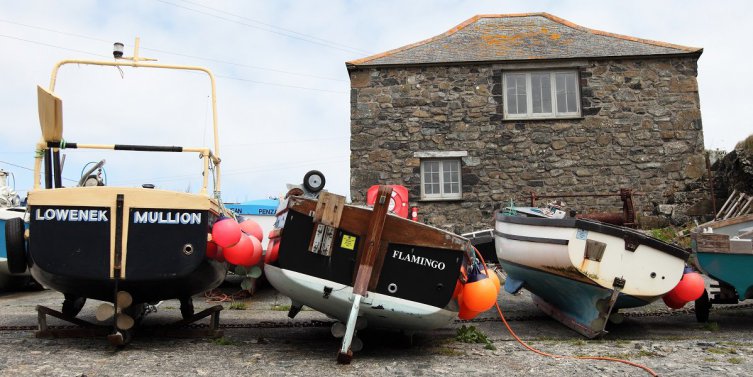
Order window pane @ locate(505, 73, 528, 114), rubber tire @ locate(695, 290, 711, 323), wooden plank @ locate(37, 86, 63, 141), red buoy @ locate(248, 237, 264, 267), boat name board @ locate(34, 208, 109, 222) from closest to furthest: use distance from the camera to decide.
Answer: boat name board @ locate(34, 208, 109, 222), wooden plank @ locate(37, 86, 63, 141), red buoy @ locate(248, 237, 264, 267), rubber tire @ locate(695, 290, 711, 323), window pane @ locate(505, 73, 528, 114)

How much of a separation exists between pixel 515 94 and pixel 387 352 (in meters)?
8.93

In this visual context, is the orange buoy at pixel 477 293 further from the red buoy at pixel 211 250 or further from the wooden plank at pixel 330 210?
the red buoy at pixel 211 250

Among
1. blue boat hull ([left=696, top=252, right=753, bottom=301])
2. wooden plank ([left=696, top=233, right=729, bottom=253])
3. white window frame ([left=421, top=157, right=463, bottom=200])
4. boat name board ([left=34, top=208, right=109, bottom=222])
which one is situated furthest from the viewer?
white window frame ([left=421, top=157, right=463, bottom=200])

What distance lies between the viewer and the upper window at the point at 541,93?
485 inches

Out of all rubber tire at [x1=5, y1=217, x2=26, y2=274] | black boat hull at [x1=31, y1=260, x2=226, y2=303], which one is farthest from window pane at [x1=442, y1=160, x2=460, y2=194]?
rubber tire at [x1=5, y1=217, x2=26, y2=274]

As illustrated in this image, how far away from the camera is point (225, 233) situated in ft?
14.4

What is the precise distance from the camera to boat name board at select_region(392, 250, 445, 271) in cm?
428

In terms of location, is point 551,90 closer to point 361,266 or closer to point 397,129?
point 397,129

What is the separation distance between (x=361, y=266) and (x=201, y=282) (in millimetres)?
1395

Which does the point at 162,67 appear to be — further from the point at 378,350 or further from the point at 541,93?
the point at 541,93

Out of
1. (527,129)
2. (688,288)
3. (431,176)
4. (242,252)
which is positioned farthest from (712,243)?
(431,176)

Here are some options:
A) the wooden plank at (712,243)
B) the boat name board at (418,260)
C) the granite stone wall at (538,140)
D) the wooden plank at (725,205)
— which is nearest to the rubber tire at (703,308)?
the wooden plank at (712,243)

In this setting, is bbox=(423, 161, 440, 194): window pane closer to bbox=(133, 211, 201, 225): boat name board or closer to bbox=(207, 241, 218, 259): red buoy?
bbox=(207, 241, 218, 259): red buoy

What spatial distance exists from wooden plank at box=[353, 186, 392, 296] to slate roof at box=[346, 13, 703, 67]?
8540 mm
